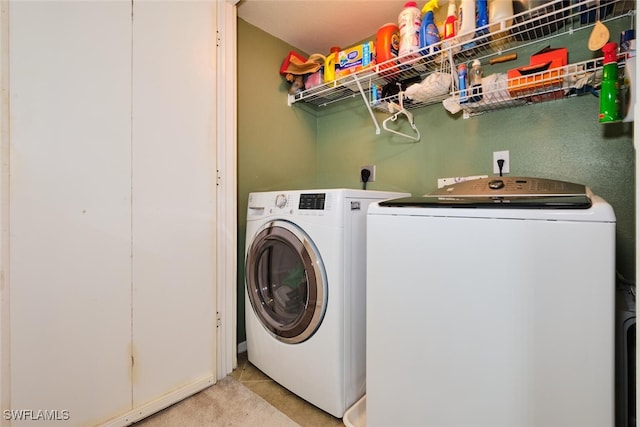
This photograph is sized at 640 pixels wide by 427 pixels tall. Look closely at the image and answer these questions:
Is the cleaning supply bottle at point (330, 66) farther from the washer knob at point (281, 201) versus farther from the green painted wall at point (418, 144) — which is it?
the washer knob at point (281, 201)

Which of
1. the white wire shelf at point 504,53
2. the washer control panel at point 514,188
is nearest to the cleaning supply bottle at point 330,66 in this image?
the white wire shelf at point 504,53

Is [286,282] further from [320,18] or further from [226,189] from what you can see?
[320,18]

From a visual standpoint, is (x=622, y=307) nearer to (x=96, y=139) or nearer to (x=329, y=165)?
(x=329, y=165)

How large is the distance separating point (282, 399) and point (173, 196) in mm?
1113

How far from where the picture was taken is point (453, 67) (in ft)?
4.80

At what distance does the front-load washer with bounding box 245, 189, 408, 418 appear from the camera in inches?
50.3

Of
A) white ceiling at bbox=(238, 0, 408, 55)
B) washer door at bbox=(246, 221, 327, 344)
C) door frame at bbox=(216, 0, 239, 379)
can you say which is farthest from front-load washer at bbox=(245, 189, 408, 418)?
white ceiling at bbox=(238, 0, 408, 55)

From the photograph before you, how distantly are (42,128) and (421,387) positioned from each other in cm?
159

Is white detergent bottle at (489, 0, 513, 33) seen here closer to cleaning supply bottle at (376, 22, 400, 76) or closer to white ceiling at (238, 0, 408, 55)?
cleaning supply bottle at (376, 22, 400, 76)

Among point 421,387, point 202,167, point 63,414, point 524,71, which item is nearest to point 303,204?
point 202,167

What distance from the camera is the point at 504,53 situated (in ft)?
4.97

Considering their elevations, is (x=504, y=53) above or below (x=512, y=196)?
above

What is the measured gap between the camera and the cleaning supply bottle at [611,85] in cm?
107

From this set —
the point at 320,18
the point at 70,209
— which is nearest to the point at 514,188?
the point at 320,18
